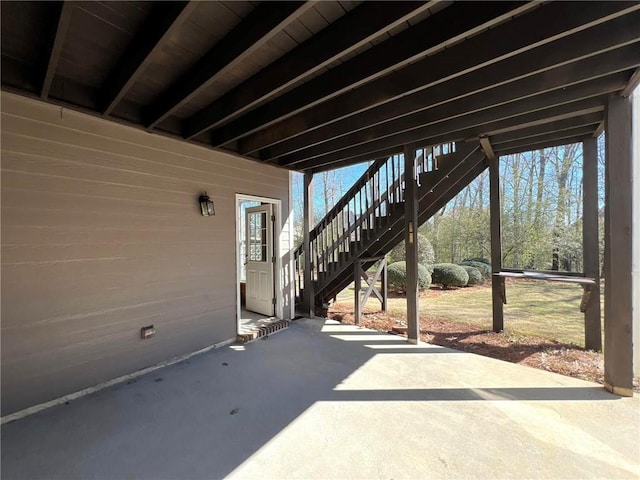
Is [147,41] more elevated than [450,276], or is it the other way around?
[147,41]

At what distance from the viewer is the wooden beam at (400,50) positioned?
1.68 meters

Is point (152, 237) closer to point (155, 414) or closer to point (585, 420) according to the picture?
point (155, 414)

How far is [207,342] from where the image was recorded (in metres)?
3.74

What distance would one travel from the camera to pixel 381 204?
16.0 feet

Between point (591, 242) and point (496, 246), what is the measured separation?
1105 mm

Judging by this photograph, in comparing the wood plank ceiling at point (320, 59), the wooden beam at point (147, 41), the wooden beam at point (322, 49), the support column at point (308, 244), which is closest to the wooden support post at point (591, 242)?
the wood plank ceiling at point (320, 59)

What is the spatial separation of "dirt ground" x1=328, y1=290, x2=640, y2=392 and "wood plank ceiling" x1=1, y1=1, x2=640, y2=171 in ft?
9.18

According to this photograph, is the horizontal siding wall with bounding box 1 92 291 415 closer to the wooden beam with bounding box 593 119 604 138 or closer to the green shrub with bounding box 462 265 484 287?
the wooden beam with bounding box 593 119 604 138

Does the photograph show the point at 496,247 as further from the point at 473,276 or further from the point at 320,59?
the point at 473,276

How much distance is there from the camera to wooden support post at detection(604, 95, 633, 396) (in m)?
2.54

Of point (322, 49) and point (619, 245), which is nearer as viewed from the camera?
point (322, 49)

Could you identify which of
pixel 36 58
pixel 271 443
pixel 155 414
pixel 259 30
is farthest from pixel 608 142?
pixel 36 58

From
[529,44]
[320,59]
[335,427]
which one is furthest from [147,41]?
[335,427]

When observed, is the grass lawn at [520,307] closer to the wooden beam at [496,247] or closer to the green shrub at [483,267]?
the wooden beam at [496,247]
